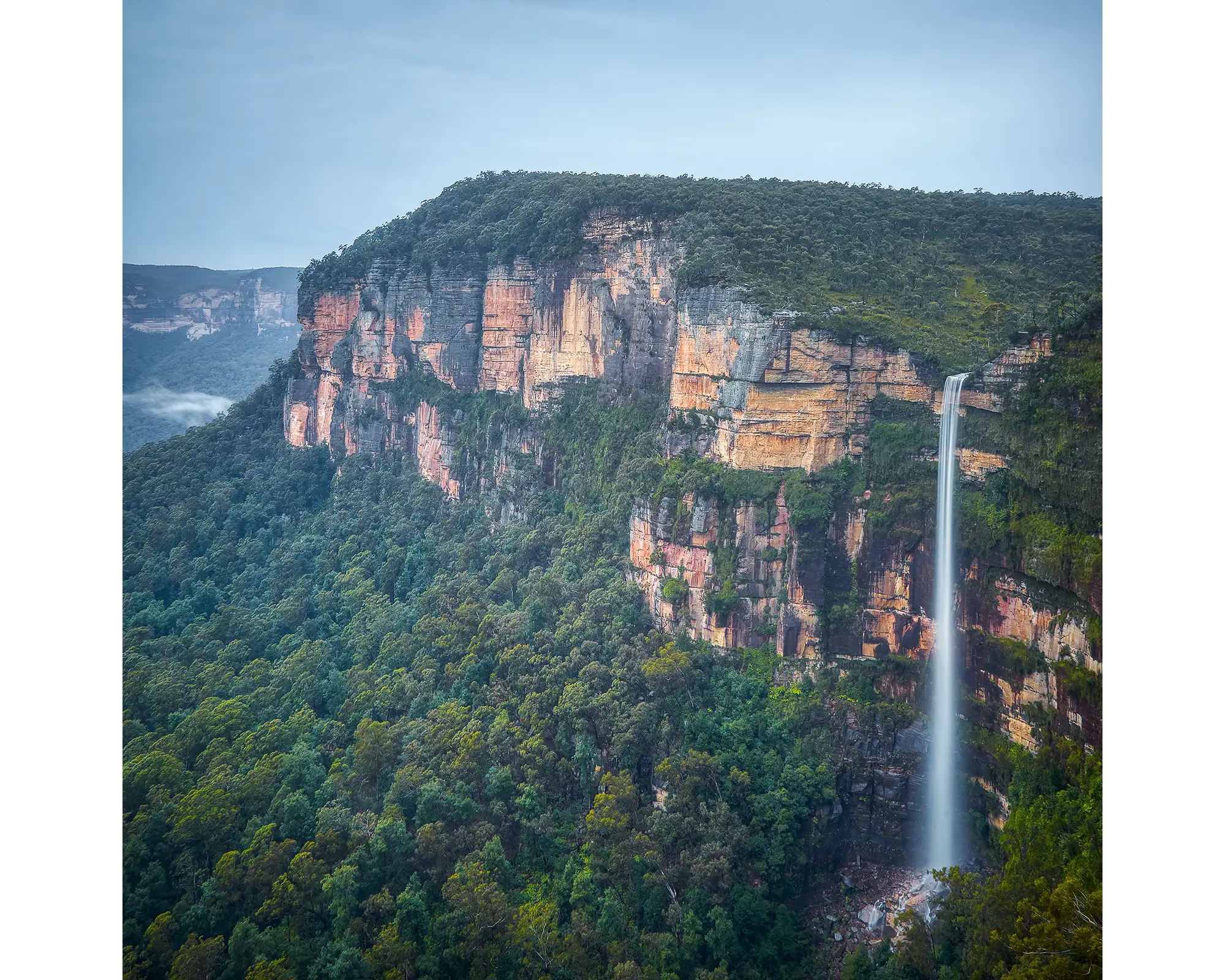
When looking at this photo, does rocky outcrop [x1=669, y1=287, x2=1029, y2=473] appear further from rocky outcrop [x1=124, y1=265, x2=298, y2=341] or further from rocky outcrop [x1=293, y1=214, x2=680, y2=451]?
rocky outcrop [x1=124, y1=265, x2=298, y2=341]

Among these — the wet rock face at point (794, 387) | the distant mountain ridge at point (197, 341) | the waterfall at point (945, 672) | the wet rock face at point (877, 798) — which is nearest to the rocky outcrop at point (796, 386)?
the wet rock face at point (794, 387)

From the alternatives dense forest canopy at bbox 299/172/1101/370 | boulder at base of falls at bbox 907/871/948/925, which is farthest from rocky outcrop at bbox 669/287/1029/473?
boulder at base of falls at bbox 907/871/948/925

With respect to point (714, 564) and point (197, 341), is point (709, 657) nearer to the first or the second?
A: point (714, 564)

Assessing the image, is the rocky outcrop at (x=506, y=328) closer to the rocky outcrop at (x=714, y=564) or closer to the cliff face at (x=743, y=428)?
the cliff face at (x=743, y=428)

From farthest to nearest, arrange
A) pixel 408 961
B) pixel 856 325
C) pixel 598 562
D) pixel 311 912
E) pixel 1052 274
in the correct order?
pixel 598 562 < pixel 1052 274 < pixel 856 325 < pixel 311 912 < pixel 408 961
